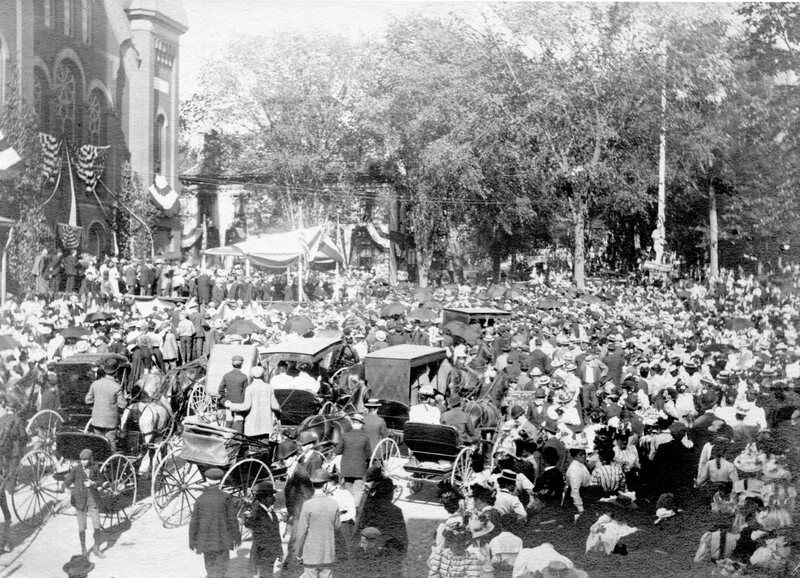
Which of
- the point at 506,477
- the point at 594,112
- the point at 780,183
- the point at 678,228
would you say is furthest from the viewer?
the point at 594,112

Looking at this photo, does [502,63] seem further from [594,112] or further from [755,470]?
[755,470]

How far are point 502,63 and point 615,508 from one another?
646 inches

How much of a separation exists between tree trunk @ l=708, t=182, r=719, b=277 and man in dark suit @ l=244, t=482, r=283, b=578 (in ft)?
29.1

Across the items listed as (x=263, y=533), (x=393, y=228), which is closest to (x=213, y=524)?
(x=263, y=533)

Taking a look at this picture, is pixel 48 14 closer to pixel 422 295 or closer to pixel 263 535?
pixel 422 295

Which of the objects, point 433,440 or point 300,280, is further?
point 300,280

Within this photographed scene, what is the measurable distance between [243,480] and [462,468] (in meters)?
2.72

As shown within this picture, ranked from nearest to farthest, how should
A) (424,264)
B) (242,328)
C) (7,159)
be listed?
(7,159) < (242,328) < (424,264)

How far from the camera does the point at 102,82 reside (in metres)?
20.5

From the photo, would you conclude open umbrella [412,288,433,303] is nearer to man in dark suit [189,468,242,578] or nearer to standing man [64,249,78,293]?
standing man [64,249,78,293]

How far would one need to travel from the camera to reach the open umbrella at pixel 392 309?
18.5 meters

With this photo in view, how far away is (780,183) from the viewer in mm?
10328

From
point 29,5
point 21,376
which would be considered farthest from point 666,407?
point 29,5

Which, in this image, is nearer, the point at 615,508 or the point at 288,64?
the point at 615,508
